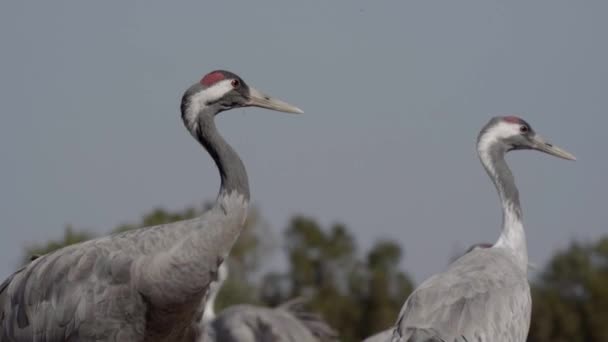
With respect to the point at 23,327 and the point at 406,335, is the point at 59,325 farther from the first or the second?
the point at 406,335

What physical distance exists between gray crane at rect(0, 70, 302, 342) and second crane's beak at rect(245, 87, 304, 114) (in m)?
0.04

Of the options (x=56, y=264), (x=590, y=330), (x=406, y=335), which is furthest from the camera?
(x=590, y=330)

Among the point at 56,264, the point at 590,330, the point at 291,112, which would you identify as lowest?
the point at 590,330

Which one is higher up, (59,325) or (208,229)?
(208,229)

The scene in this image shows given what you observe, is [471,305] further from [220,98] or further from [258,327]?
[258,327]

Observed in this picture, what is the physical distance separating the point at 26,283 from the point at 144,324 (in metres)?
0.87

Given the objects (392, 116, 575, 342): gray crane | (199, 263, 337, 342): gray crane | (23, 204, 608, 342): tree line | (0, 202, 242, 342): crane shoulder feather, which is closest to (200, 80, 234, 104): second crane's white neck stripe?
(0, 202, 242, 342): crane shoulder feather

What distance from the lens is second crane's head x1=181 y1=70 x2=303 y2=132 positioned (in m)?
6.98

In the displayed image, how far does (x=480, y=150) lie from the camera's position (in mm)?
8523

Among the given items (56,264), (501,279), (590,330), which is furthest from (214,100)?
(590,330)

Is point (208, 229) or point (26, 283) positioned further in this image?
point (26, 283)

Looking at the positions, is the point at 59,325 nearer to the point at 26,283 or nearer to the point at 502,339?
the point at 26,283

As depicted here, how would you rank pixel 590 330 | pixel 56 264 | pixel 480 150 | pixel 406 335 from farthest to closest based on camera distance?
1. pixel 590 330
2. pixel 480 150
3. pixel 56 264
4. pixel 406 335

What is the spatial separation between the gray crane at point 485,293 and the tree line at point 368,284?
25.1 meters
